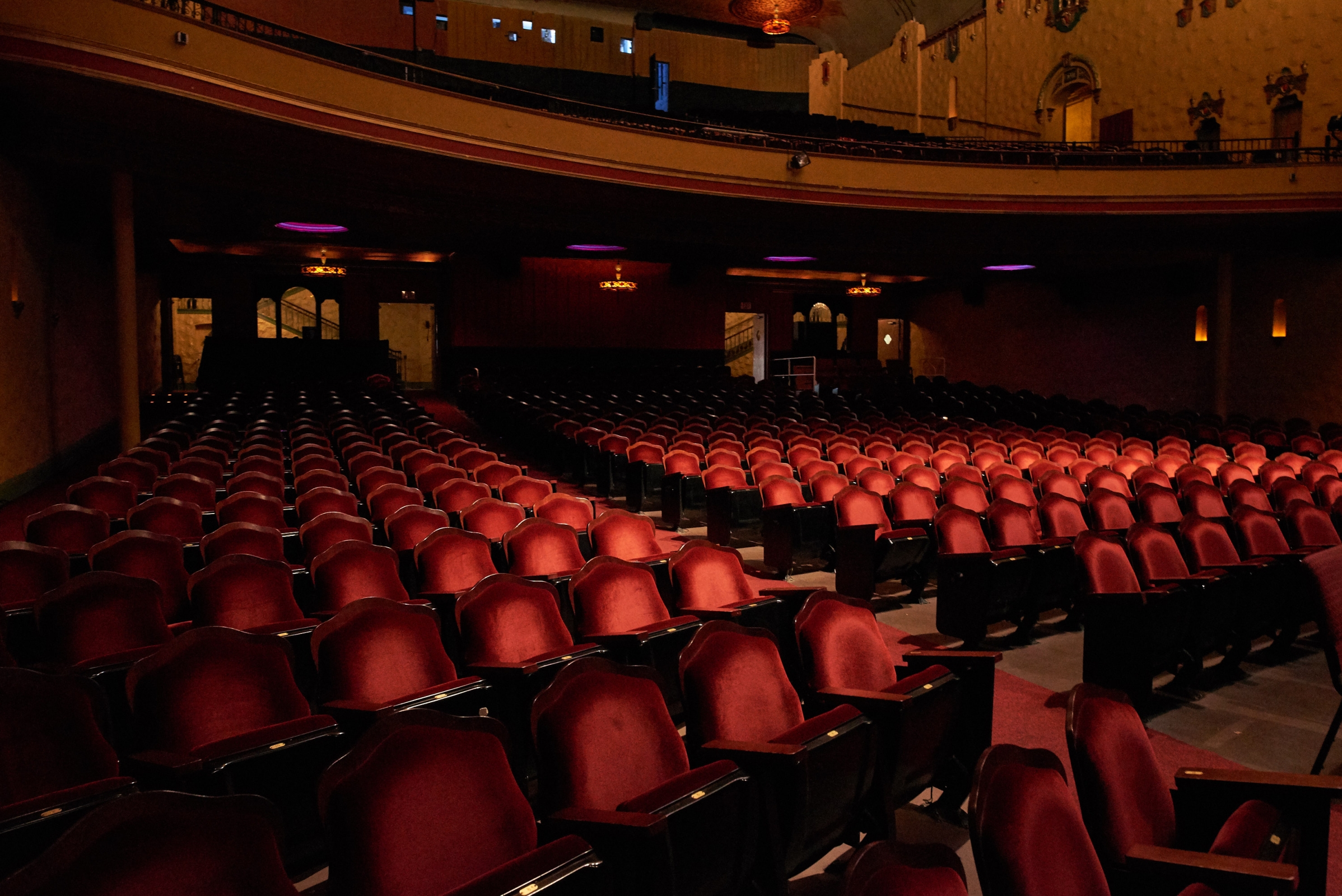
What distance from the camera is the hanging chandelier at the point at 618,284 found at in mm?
14022

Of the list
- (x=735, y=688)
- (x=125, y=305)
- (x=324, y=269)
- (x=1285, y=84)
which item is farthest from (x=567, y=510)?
(x=1285, y=84)

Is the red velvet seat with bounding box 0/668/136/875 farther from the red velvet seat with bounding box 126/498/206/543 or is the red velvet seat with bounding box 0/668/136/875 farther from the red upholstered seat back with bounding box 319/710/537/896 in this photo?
the red velvet seat with bounding box 126/498/206/543

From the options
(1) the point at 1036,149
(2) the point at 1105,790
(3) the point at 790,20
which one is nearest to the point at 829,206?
(1) the point at 1036,149

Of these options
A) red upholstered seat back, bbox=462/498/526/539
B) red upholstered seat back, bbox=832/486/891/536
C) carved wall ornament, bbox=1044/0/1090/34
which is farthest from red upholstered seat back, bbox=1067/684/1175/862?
carved wall ornament, bbox=1044/0/1090/34

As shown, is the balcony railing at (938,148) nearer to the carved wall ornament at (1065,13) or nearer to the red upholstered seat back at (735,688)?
the carved wall ornament at (1065,13)

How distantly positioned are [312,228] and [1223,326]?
43.5ft

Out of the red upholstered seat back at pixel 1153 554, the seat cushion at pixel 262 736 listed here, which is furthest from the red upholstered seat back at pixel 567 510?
the red upholstered seat back at pixel 1153 554

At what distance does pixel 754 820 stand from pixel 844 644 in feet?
3.02

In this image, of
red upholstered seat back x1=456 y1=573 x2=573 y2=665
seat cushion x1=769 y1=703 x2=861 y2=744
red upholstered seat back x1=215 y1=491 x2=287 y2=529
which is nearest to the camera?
seat cushion x1=769 y1=703 x2=861 y2=744

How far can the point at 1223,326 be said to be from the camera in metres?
11.6

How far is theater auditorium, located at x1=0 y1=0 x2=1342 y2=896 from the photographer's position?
1755 mm

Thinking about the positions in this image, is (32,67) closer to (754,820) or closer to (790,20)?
(754,820)

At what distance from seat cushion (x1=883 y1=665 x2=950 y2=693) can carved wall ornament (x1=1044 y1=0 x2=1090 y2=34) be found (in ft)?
47.8

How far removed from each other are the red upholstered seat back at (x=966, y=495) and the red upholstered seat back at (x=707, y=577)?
239 centimetres
